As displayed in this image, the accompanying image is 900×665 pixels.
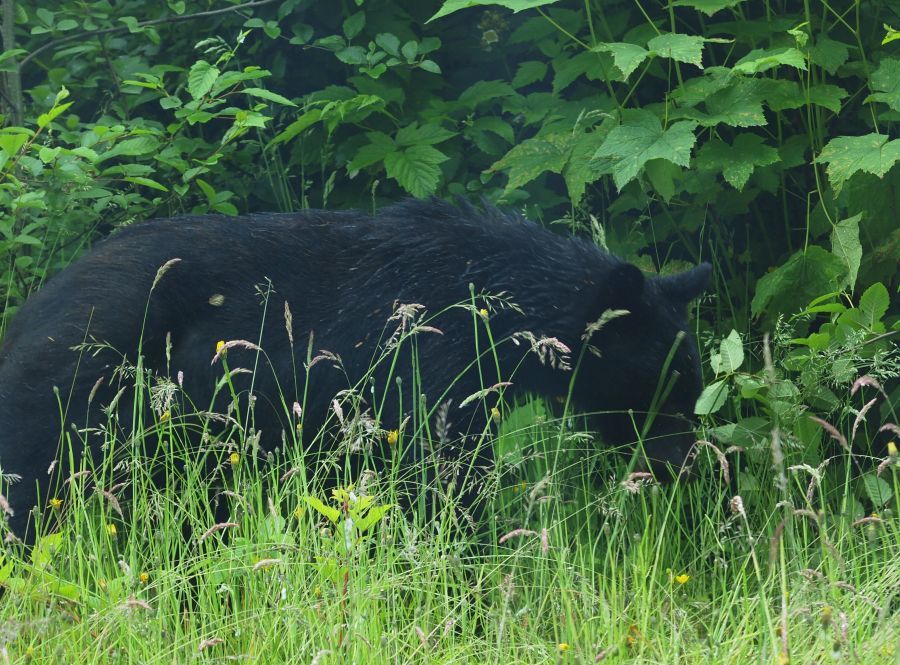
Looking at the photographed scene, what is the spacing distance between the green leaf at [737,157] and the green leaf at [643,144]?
0.25m

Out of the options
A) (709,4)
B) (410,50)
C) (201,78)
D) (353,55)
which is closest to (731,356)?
(709,4)

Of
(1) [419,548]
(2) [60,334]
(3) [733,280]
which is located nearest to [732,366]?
(1) [419,548]

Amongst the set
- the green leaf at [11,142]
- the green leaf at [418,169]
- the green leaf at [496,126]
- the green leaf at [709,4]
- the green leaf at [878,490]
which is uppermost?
the green leaf at [709,4]

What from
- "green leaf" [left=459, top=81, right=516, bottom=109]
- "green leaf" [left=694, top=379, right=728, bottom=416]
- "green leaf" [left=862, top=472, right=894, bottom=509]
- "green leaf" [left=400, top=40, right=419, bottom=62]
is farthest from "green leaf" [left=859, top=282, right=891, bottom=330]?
"green leaf" [left=400, top=40, right=419, bottom=62]

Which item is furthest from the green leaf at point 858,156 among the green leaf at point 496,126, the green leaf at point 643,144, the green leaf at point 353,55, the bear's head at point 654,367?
the green leaf at point 353,55

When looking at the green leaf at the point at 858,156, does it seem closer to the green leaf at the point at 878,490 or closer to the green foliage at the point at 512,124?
the green foliage at the point at 512,124

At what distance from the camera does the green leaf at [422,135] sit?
5062mm

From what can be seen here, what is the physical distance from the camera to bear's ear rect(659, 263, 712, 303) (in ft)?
13.9

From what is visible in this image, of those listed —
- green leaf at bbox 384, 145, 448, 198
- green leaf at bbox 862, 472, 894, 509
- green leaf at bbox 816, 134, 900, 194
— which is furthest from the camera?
green leaf at bbox 384, 145, 448, 198

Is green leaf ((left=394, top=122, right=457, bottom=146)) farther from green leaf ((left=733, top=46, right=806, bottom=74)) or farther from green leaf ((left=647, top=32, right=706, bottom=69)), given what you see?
green leaf ((left=733, top=46, right=806, bottom=74))

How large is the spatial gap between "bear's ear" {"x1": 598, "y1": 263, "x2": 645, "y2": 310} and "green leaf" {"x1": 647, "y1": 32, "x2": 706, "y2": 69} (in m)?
0.78

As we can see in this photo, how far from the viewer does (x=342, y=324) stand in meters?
4.10

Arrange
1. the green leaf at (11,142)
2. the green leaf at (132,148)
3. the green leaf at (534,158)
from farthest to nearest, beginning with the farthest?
the green leaf at (132,148) → the green leaf at (534,158) → the green leaf at (11,142)

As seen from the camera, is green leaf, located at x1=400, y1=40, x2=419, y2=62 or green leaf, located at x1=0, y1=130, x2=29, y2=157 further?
green leaf, located at x1=400, y1=40, x2=419, y2=62
